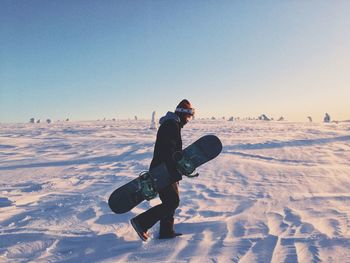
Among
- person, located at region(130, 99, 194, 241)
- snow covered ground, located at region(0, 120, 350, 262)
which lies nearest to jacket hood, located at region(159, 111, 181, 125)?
person, located at region(130, 99, 194, 241)

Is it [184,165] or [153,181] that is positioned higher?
[184,165]

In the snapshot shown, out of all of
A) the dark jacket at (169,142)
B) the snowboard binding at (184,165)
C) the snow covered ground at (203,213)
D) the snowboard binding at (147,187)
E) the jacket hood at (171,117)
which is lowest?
the snow covered ground at (203,213)

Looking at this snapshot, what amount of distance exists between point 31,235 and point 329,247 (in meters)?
3.57

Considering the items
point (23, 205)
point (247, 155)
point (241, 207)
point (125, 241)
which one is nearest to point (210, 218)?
point (241, 207)

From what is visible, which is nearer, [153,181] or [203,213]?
[153,181]

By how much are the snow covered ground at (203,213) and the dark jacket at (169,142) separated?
0.93 meters

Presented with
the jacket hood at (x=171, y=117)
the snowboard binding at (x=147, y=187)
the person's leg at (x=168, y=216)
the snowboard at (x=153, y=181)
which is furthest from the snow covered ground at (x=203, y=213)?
the jacket hood at (x=171, y=117)

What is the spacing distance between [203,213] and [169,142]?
1.68 m

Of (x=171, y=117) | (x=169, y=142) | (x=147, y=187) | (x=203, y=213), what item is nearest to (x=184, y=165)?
(x=169, y=142)

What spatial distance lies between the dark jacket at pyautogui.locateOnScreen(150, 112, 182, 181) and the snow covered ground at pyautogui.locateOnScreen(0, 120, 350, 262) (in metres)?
0.93

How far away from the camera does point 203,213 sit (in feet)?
17.1

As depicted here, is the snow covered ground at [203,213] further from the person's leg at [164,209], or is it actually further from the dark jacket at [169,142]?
the dark jacket at [169,142]

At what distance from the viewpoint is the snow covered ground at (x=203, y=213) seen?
3650mm

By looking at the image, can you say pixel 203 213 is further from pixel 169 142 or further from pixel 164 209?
pixel 169 142
